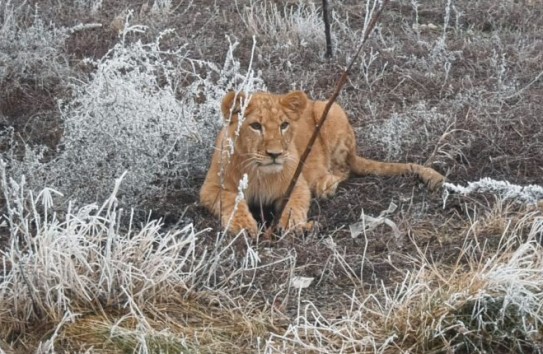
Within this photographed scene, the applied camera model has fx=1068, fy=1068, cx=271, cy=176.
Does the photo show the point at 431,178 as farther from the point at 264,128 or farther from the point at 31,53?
the point at 31,53

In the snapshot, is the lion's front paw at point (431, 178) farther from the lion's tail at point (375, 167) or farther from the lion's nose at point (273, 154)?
the lion's nose at point (273, 154)

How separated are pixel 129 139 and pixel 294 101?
0.95 metres

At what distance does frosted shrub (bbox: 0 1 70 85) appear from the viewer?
24.6 ft

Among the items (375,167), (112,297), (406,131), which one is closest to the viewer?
(112,297)

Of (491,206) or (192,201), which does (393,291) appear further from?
(192,201)

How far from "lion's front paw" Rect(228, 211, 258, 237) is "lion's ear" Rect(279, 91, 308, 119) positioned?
2.10 feet

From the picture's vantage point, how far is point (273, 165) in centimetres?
566

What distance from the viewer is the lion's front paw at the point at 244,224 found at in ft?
17.7

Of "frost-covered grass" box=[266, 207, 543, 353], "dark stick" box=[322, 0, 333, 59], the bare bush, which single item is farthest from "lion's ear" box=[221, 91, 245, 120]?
"dark stick" box=[322, 0, 333, 59]

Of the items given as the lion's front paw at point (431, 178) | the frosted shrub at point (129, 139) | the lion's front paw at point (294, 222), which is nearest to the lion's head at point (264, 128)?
the frosted shrub at point (129, 139)

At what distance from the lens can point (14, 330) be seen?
4.29 meters

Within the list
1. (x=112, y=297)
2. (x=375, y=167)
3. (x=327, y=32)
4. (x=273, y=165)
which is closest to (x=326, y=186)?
(x=375, y=167)

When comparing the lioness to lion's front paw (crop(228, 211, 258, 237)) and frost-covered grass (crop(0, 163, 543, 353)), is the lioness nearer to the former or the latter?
lion's front paw (crop(228, 211, 258, 237))

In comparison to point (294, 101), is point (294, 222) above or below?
below
